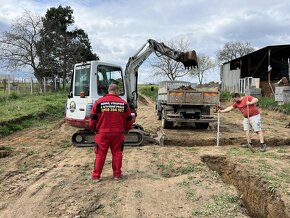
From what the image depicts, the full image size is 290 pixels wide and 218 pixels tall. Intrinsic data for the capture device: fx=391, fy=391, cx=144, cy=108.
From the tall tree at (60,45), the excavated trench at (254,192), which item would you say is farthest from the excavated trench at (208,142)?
the tall tree at (60,45)

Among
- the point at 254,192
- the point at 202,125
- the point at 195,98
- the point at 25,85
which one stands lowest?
the point at 254,192

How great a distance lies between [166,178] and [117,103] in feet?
5.77

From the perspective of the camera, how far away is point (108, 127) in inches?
290

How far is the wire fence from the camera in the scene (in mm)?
29041

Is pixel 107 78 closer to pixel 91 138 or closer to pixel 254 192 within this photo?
pixel 91 138

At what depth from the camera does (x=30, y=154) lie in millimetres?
10438

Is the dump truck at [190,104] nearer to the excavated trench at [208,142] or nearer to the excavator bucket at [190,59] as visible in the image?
the excavator bucket at [190,59]

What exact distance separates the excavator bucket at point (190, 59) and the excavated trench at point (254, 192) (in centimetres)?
439

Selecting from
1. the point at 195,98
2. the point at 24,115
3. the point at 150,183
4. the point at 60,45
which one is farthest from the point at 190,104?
the point at 60,45

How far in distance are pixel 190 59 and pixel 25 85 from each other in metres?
24.4

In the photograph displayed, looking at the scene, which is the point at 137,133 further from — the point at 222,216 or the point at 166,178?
the point at 222,216

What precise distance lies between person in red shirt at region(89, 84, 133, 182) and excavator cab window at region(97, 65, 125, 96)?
4.20 metres

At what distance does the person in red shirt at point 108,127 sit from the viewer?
737 cm

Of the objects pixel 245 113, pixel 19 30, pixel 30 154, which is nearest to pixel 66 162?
pixel 30 154
